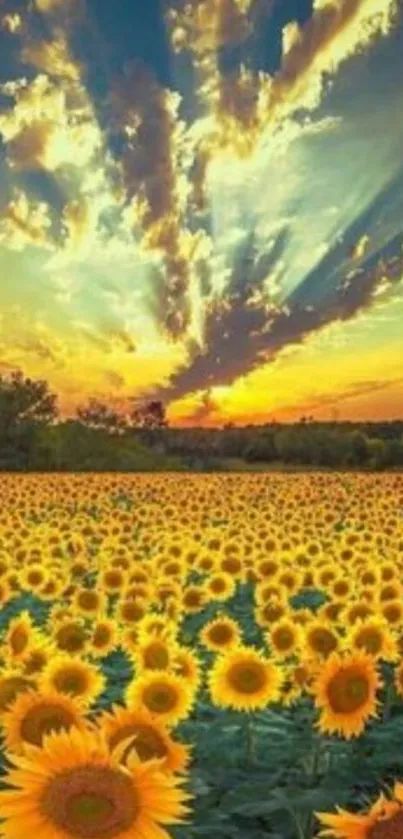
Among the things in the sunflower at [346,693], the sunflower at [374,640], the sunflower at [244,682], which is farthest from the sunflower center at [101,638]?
the sunflower at [346,693]

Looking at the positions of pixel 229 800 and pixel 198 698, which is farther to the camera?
pixel 198 698

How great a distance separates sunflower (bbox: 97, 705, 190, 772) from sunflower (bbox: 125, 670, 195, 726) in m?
1.93

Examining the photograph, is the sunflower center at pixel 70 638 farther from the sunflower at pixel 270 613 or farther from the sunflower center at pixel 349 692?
the sunflower center at pixel 349 692

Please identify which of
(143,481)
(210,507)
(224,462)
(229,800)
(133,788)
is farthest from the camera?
(224,462)

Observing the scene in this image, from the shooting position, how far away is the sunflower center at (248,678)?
24.3ft

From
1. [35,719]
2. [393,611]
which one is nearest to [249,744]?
[393,611]

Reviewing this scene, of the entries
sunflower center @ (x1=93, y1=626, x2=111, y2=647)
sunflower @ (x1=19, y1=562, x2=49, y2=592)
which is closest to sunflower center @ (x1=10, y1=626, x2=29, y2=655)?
sunflower center @ (x1=93, y1=626, x2=111, y2=647)

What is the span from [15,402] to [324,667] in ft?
199

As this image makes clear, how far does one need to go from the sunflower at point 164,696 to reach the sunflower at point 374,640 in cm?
170

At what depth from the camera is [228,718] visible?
320 inches

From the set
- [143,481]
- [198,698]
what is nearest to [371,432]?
[143,481]

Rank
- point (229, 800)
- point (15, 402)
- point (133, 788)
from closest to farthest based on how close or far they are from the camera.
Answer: point (133, 788), point (229, 800), point (15, 402)

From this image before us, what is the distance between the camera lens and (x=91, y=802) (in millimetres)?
3412

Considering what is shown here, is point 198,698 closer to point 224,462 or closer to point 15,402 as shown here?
point 224,462
